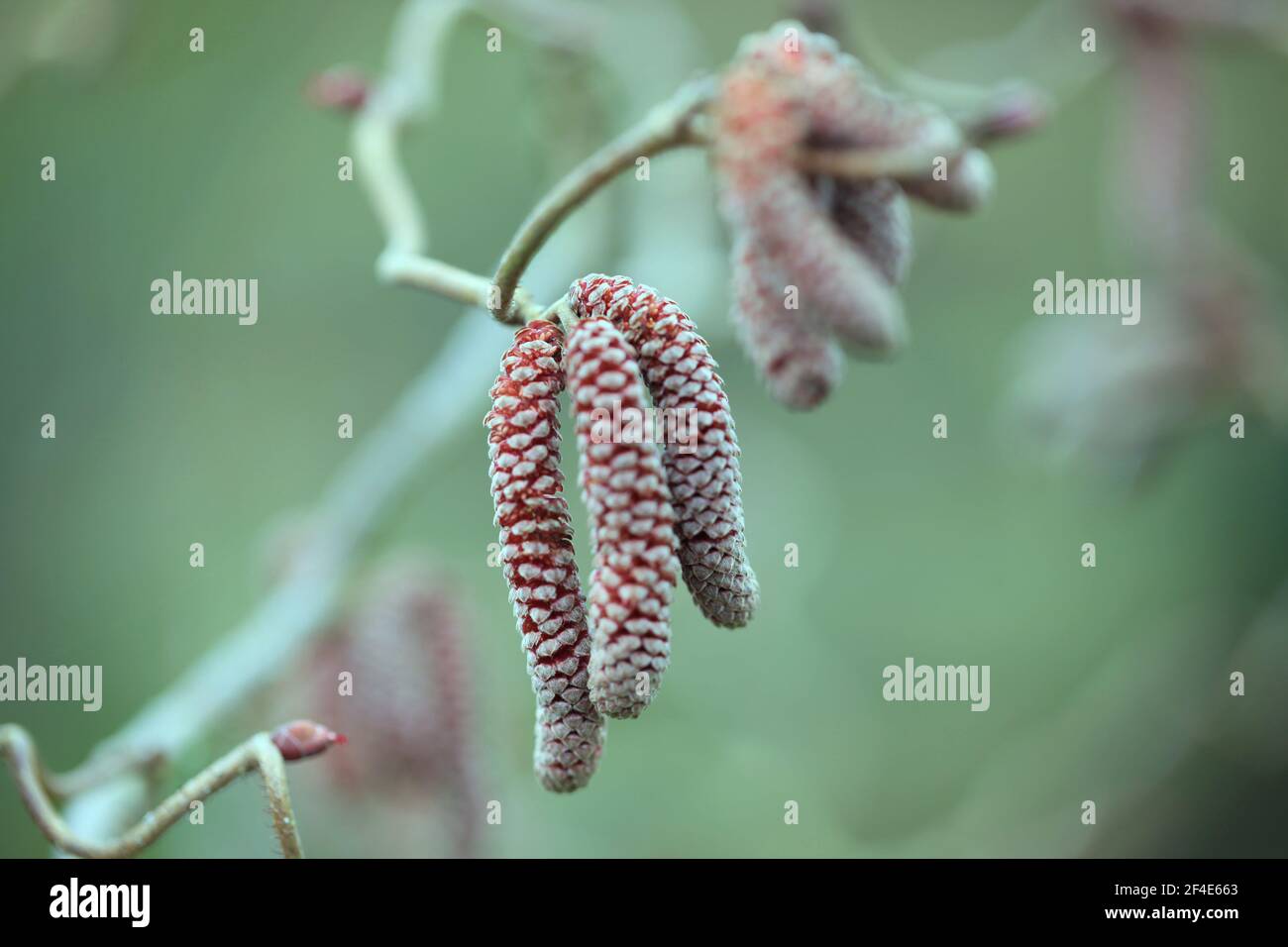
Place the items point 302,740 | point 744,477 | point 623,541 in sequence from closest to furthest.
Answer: point 623,541, point 302,740, point 744,477

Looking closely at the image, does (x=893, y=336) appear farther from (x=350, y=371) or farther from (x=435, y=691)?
(x=350, y=371)

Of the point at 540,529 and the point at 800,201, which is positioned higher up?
the point at 800,201

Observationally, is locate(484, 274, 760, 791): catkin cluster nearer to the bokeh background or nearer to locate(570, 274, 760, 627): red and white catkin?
locate(570, 274, 760, 627): red and white catkin

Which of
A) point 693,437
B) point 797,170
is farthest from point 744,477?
point 693,437

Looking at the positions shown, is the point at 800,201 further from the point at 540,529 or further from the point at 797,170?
the point at 540,529

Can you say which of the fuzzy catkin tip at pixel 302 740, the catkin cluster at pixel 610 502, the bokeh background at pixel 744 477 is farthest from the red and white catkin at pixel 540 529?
the bokeh background at pixel 744 477

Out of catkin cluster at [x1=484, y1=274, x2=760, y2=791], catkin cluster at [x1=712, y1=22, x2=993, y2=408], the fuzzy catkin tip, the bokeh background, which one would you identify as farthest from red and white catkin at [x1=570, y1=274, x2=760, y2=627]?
the bokeh background

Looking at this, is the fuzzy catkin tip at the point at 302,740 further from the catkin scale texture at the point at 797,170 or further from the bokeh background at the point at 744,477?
the bokeh background at the point at 744,477
